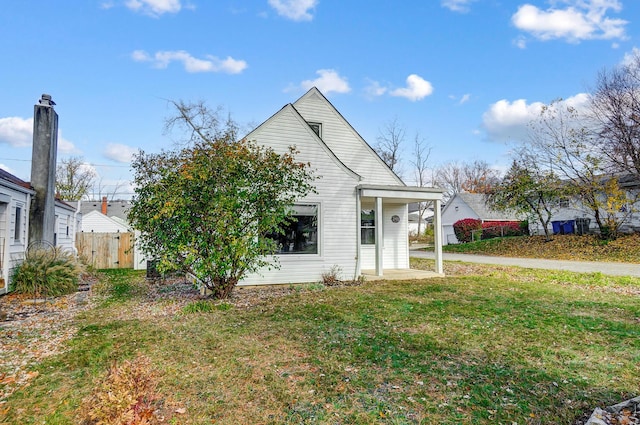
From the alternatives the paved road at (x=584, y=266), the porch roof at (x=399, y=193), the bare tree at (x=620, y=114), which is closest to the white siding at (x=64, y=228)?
the porch roof at (x=399, y=193)

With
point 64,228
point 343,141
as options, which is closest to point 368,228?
point 343,141

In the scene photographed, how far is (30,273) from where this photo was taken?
8.66 metres

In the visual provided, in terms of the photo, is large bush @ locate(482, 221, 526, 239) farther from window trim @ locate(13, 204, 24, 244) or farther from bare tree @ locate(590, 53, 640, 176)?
window trim @ locate(13, 204, 24, 244)

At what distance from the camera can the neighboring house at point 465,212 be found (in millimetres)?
34531

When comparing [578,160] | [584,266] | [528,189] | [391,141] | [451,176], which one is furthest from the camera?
[451,176]

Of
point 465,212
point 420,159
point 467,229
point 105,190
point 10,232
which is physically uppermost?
point 420,159

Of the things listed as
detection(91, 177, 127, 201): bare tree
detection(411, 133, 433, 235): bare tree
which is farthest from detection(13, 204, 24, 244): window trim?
detection(411, 133, 433, 235): bare tree

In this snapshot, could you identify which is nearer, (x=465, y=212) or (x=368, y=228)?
(x=368, y=228)

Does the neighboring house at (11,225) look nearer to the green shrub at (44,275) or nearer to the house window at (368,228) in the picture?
the green shrub at (44,275)

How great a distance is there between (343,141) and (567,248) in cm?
1514

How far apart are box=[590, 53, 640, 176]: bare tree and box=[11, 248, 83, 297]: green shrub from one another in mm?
24817

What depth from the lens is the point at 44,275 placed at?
877cm

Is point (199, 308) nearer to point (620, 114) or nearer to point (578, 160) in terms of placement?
point (578, 160)

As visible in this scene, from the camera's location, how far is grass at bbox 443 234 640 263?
17.0 meters
